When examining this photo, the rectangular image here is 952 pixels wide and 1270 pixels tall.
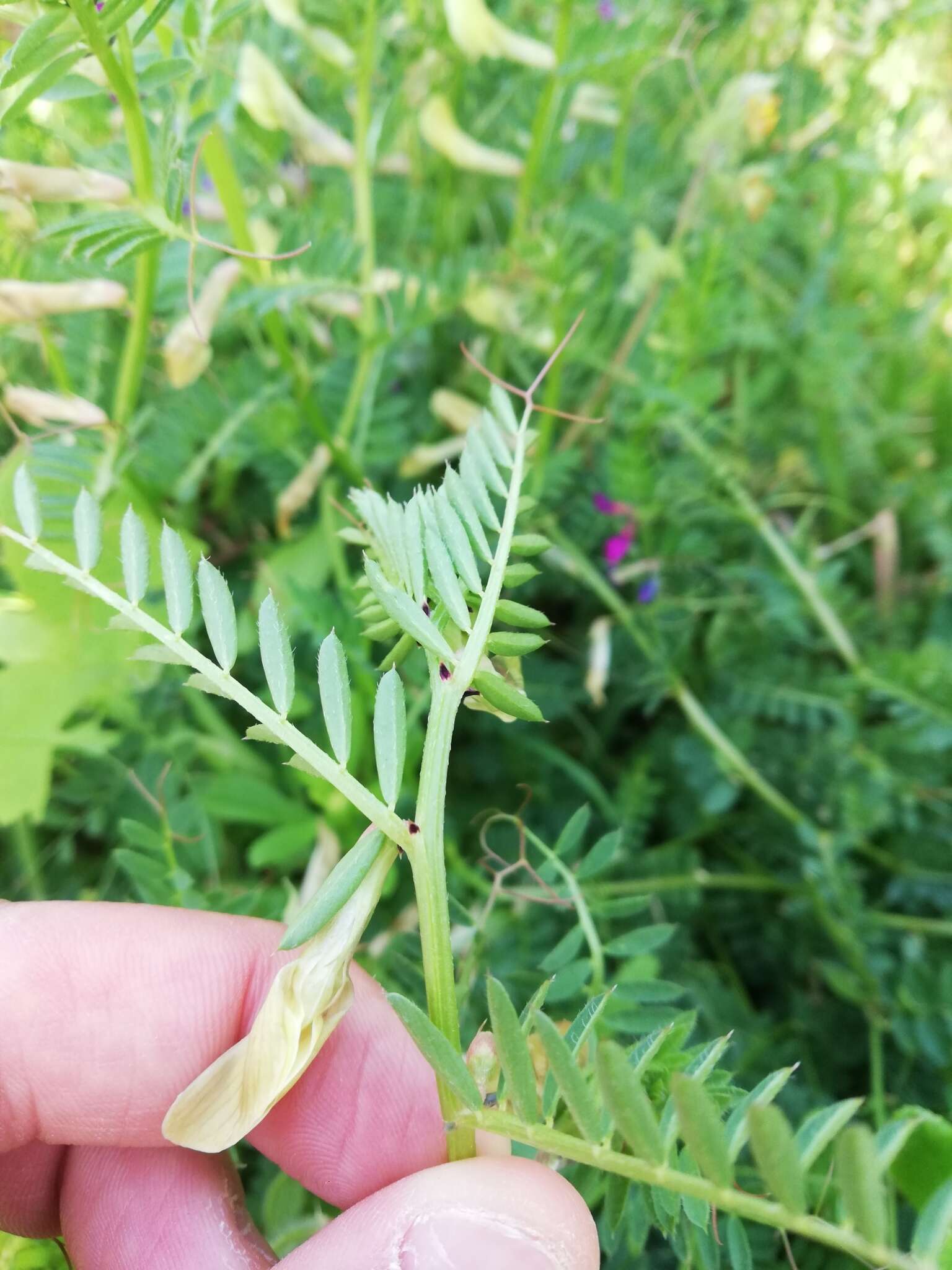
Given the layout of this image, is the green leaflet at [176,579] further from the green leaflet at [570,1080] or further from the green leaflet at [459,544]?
the green leaflet at [570,1080]

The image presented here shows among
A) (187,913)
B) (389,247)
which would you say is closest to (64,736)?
(187,913)

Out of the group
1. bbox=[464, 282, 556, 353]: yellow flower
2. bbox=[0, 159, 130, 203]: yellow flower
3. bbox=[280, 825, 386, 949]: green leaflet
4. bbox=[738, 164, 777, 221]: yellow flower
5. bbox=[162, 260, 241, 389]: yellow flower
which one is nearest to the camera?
bbox=[280, 825, 386, 949]: green leaflet

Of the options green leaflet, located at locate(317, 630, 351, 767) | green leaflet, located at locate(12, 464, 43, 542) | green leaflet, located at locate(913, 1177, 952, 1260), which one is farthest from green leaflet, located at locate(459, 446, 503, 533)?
green leaflet, located at locate(913, 1177, 952, 1260)

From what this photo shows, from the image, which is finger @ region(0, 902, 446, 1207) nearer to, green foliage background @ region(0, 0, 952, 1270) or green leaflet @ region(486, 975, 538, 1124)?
green foliage background @ region(0, 0, 952, 1270)

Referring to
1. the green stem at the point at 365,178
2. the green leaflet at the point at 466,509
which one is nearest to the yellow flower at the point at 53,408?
the green stem at the point at 365,178

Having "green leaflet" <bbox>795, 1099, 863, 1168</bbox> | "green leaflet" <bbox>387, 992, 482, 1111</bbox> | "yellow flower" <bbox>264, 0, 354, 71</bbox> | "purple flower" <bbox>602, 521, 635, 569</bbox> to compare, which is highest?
"yellow flower" <bbox>264, 0, 354, 71</bbox>

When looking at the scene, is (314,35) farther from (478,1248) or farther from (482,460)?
(478,1248)

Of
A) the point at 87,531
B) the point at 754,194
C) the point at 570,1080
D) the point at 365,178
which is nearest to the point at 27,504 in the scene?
the point at 87,531
